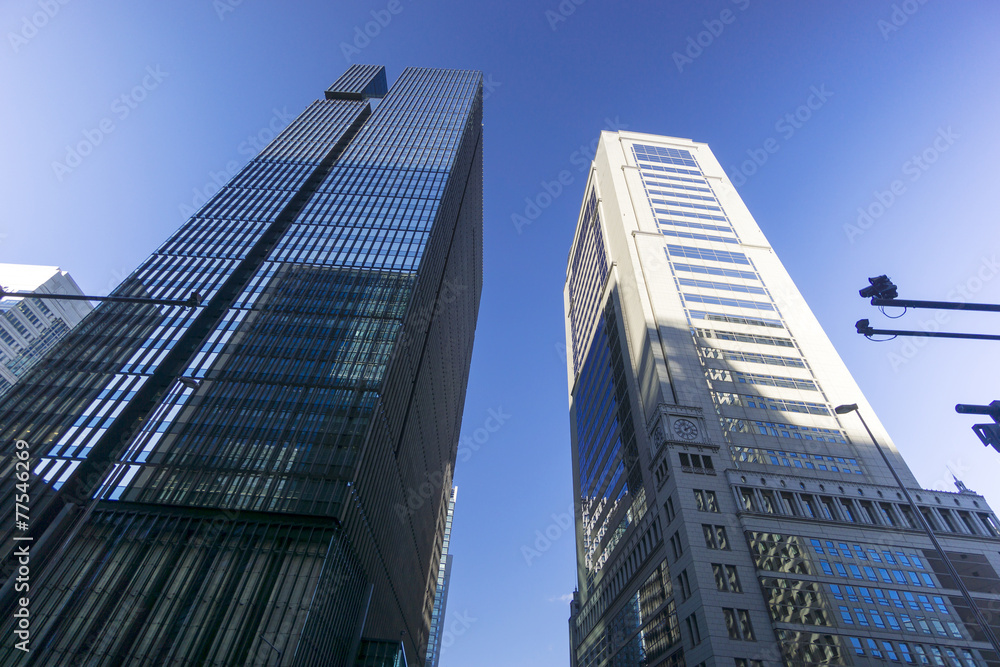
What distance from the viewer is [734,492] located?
5238 centimetres

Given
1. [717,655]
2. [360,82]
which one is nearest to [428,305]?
[717,655]

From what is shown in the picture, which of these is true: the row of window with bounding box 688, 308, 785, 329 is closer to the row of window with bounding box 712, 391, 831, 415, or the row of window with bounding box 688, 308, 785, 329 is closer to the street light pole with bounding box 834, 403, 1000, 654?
the row of window with bounding box 712, 391, 831, 415

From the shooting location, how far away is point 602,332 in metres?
96.2

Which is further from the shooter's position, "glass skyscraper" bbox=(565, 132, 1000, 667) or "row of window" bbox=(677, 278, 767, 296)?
"row of window" bbox=(677, 278, 767, 296)

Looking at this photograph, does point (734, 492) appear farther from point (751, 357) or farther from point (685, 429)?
point (751, 357)

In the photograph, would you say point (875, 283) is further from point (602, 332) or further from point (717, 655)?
point (602, 332)

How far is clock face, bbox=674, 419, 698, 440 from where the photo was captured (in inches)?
2263

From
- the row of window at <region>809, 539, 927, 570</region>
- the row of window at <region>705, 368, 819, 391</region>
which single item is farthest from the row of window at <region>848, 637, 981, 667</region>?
the row of window at <region>705, 368, 819, 391</region>

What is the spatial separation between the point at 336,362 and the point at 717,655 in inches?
1855

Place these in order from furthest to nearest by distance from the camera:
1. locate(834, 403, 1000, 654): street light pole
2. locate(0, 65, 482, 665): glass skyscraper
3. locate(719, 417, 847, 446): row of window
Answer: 1. locate(719, 417, 847, 446): row of window
2. locate(0, 65, 482, 665): glass skyscraper
3. locate(834, 403, 1000, 654): street light pole

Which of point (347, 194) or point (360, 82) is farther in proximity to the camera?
point (360, 82)

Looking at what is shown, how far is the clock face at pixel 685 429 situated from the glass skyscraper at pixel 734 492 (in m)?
0.34

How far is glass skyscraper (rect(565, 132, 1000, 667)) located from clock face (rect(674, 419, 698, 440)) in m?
0.34

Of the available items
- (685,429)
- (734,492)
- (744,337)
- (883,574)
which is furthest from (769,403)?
(883,574)
